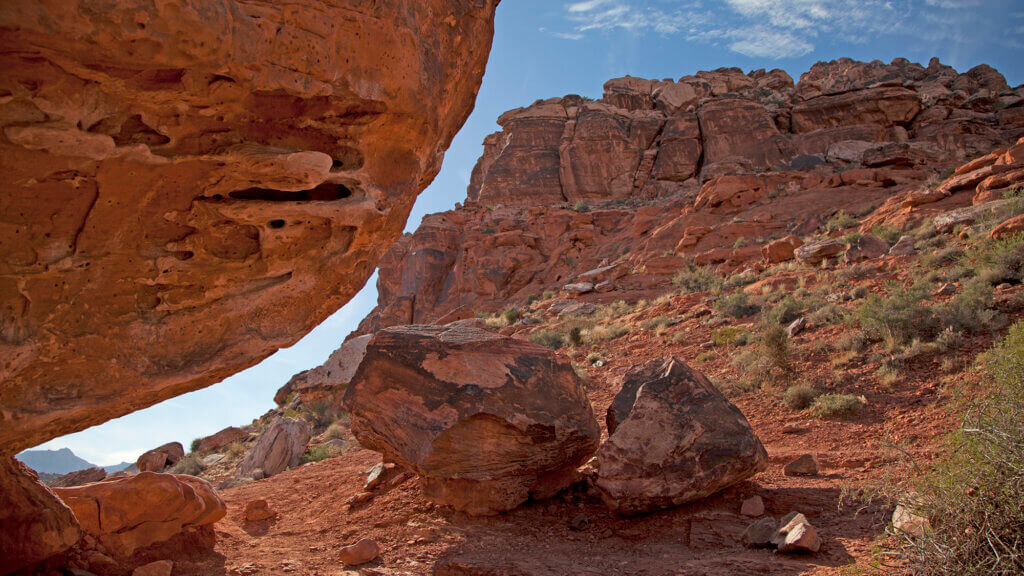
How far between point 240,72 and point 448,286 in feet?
99.6

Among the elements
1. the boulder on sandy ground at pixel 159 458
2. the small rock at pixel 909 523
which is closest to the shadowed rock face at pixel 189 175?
the small rock at pixel 909 523

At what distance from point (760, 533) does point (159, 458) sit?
42.0 feet

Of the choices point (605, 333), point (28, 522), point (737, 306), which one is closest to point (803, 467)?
point (28, 522)

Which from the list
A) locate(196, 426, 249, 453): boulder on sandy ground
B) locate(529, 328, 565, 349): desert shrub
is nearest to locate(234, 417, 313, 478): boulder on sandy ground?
locate(196, 426, 249, 453): boulder on sandy ground

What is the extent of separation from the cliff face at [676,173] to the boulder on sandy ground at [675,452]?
1385 cm

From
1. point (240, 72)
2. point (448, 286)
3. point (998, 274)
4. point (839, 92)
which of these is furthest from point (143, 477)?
point (839, 92)

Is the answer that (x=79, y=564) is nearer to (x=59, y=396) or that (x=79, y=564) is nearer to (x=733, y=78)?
(x=59, y=396)

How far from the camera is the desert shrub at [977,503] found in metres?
3.04

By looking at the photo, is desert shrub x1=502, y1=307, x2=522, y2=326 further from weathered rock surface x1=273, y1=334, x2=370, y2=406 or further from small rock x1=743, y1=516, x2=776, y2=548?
small rock x1=743, y1=516, x2=776, y2=548

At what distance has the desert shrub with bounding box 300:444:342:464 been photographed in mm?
10172

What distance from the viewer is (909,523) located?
3.59m

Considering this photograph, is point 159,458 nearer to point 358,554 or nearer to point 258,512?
point 258,512

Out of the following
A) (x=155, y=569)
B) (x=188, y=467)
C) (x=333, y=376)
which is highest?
(x=333, y=376)

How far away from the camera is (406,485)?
6547 millimetres
